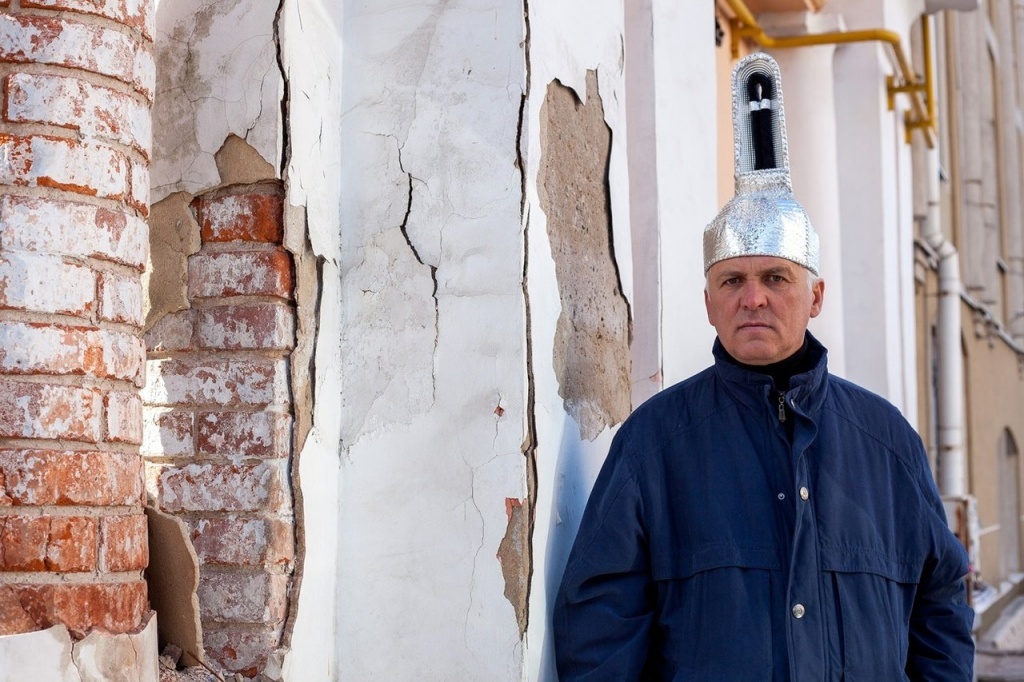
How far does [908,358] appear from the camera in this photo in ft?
21.7

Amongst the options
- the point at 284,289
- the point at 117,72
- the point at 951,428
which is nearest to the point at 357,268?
A: the point at 284,289

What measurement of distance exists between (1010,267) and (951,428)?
21.6ft

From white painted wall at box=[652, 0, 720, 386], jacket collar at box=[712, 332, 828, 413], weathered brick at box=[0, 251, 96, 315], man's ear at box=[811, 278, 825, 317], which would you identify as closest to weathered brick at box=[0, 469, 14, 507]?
weathered brick at box=[0, 251, 96, 315]

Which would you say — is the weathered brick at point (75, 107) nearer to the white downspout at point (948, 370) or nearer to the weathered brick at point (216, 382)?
the weathered brick at point (216, 382)

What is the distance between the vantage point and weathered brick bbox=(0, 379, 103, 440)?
1724 millimetres

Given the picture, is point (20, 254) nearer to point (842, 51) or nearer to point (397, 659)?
point (397, 659)

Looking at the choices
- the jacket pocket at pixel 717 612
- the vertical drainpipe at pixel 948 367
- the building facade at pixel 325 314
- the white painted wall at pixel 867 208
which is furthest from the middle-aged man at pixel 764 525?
the vertical drainpipe at pixel 948 367

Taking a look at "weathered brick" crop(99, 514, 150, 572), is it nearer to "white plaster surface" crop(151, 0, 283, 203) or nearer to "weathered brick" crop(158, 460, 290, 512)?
"weathered brick" crop(158, 460, 290, 512)

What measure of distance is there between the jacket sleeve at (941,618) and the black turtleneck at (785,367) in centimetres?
31

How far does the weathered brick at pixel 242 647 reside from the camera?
214 centimetres

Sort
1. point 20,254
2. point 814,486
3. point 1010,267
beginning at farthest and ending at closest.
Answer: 1. point 1010,267
2. point 814,486
3. point 20,254

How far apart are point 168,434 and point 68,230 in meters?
0.53

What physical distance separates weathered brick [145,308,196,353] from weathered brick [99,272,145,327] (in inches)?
10.8

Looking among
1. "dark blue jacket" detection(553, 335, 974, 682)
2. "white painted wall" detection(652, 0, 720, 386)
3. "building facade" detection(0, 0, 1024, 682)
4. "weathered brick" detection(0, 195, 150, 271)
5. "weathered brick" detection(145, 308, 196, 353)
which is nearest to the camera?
"weathered brick" detection(0, 195, 150, 271)
